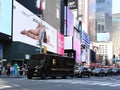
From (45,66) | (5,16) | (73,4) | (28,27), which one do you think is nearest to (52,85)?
(45,66)

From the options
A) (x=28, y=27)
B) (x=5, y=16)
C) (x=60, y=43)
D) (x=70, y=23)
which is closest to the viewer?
(x=5, y=16)

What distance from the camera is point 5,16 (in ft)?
173

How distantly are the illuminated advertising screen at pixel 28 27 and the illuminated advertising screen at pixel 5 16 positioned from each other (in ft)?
5.26

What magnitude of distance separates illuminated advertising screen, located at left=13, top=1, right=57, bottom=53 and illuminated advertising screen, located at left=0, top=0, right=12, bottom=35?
1602 mm

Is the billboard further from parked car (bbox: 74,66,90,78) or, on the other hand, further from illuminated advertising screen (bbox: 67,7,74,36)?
parked car (bbox: 74,66,90,78)

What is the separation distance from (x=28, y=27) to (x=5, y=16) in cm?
1010

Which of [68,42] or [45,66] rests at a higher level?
[68,42]

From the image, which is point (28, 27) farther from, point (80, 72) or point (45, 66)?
point (45, 66)

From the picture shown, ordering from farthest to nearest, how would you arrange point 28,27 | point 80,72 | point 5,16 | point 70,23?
1. point 70,23
2. point 28,27
3. point 5,16
4. point 80,72

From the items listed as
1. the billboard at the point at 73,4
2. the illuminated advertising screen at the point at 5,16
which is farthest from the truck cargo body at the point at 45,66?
the billboard at the point at 73,4

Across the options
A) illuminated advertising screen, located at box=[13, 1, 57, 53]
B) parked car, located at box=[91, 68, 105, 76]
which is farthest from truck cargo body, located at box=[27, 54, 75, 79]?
parked car, located at box=[91, 68, 105, 76]

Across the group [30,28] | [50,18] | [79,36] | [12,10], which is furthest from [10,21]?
[79,36]

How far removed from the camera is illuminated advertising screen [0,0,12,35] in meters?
51.4

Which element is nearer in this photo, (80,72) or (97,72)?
(80,72)
